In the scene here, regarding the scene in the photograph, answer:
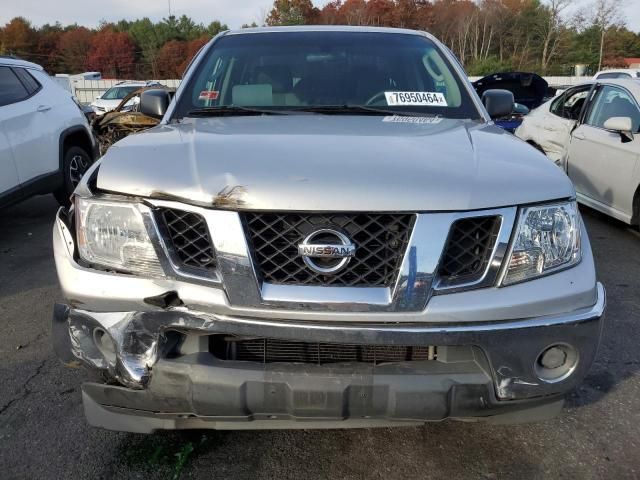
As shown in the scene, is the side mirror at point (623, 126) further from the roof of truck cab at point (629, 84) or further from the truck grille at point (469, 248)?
the truck grille at point (469, 248)

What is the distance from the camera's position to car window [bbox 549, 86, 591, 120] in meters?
6.89

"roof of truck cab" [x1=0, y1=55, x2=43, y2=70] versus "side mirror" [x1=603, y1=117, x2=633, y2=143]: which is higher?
"roof of truck cab" [x1=0, y1=55, x2=43, y2=70]

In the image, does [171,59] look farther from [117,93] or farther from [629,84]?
[629,84]

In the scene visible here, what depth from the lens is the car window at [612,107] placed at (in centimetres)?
552

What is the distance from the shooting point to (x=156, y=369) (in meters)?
1.84

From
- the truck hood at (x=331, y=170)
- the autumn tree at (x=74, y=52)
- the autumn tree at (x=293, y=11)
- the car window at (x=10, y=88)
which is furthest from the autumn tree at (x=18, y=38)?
the truck hood at (x=331, y=170)

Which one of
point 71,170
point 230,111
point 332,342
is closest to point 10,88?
point 71,170

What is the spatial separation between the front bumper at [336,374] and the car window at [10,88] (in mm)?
4663

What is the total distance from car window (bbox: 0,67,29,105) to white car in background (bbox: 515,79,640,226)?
5.75m

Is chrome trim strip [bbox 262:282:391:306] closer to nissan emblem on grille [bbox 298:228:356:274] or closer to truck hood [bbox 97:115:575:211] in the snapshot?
nissan emblem on grille [bbox 298:228:356:274]

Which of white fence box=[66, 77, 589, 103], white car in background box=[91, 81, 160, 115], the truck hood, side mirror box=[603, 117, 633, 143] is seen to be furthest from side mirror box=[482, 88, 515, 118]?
white fence box=[66, 77, 589, 103]

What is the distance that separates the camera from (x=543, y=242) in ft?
6.32

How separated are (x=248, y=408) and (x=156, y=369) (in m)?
0.32

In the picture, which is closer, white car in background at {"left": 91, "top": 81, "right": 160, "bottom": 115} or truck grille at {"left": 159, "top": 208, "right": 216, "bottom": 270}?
truck grille at {"left": 159, "top": 208, "right": 216, "bottom": 270}
